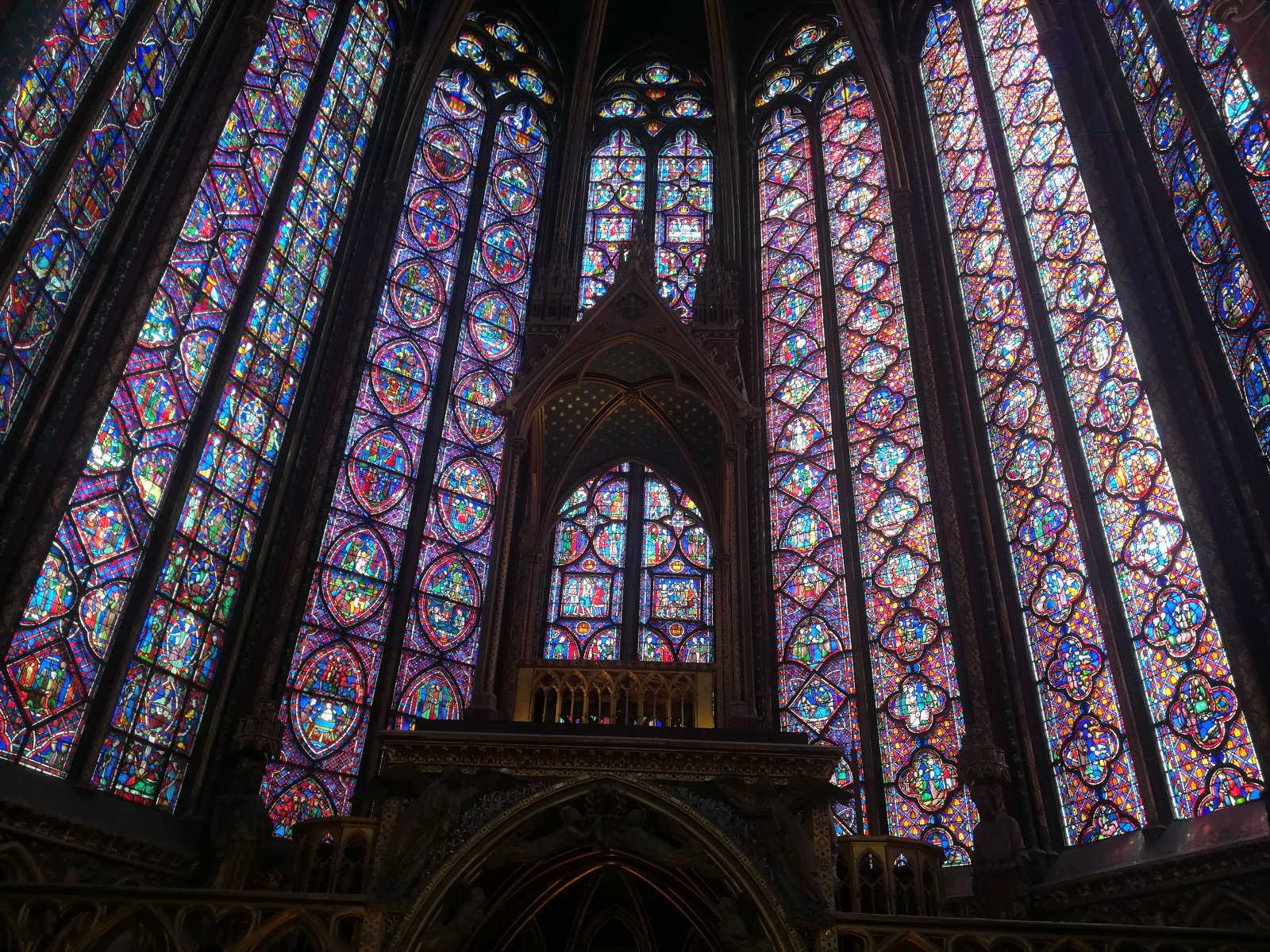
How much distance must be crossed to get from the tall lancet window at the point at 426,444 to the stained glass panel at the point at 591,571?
33.0 inches

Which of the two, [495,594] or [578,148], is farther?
[578,148]

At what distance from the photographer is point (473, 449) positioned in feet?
40.5

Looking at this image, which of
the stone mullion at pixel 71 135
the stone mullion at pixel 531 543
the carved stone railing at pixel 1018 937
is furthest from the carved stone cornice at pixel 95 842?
the carved stone railing at pixel 1018 937

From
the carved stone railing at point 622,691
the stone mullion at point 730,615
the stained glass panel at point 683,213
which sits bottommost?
the carved stone railing at point 622,691

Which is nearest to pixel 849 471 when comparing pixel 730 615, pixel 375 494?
pixel 730 615

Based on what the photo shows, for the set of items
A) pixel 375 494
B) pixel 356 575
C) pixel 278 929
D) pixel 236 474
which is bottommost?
pixel 278 929

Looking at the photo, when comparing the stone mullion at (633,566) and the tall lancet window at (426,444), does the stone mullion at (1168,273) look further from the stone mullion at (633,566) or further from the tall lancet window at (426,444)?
the tall lancet window at (426,444)

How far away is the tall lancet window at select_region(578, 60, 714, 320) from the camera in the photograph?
1430 cm

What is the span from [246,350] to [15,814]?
485 cm

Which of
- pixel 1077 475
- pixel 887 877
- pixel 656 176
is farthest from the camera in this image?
pixel 656 176

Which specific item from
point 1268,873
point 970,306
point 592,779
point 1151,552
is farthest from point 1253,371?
point 592,779

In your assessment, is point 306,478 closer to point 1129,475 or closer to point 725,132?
point 725,132

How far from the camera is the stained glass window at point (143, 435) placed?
7965 mm

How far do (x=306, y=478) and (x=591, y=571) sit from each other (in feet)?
10.6
